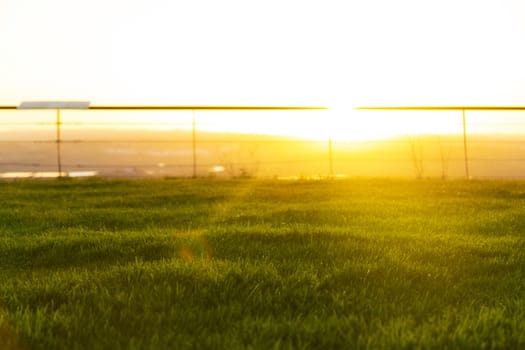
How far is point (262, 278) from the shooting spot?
3.02 meters

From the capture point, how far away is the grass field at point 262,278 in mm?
2320

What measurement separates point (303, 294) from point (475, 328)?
0.75 m

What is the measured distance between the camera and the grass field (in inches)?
91.4

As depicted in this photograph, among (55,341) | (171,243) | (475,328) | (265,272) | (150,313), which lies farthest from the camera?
(171,243)

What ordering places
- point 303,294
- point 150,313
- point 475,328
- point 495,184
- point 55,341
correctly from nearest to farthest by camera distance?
1. point 55,341
2. point 475,328
3. point 150,313
4. point 303,294
5. point 495,184

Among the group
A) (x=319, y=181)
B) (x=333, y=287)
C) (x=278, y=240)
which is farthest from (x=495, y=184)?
(x=333, y=287)

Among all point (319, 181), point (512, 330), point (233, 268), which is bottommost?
point (512, 330)

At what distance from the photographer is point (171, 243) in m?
4.12

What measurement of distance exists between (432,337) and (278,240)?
2025mm

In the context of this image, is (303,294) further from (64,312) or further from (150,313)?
(64,312)

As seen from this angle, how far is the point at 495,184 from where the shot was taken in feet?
31.6

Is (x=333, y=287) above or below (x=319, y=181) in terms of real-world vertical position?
below

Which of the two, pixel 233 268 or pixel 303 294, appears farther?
pixel 233 268

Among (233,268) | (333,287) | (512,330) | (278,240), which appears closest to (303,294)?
(333,287)
